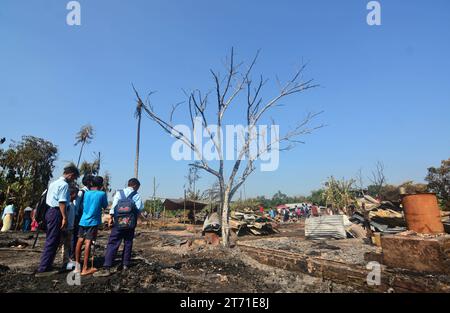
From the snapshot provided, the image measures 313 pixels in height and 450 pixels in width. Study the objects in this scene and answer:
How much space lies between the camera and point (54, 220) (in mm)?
4219

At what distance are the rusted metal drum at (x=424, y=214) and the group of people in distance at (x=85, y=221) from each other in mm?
6647

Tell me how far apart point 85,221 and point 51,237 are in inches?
20.7

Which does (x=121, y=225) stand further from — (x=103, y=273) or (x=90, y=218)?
(x=103, y=273)

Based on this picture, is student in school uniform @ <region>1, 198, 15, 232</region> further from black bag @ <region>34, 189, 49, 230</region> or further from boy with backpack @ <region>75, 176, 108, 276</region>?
boy with backpack @ <region>75, 176, 108, 276</region>

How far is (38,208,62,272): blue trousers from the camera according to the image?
414 centimetres

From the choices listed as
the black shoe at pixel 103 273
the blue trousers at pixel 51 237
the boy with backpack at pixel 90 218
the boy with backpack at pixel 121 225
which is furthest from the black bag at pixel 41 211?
the black shoe at pixel 103 273

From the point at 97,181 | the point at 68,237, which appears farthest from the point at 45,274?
the point at 97,181

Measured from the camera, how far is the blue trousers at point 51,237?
13.6 ft

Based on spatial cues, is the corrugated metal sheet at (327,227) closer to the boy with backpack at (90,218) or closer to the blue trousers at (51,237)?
the boy with backpack at (90,218)

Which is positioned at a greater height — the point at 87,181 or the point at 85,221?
the point at 87,181

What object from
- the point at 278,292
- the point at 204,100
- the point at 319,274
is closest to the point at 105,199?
the point at 278,292

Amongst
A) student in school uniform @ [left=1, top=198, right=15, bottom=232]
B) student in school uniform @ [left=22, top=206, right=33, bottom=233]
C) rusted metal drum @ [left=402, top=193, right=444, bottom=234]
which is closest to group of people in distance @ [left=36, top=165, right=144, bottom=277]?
rusted metal drum @ [left=402, top=193, right=444, bottom=234]
